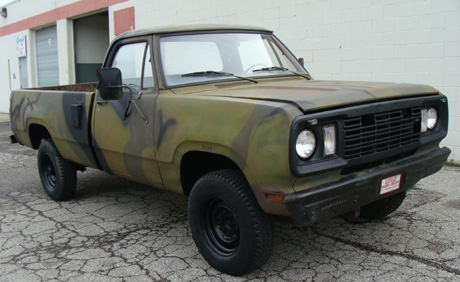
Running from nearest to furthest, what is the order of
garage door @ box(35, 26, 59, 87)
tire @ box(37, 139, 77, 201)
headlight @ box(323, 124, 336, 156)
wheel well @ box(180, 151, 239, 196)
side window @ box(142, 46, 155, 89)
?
headlight @ box(323, 124, 336, 156), wheel well @ box(180, 151, 239, 196), side window @ box(142, 46, 155, 89), tire @ box(37, 139, 77, 201), garage door @ box(35, 26, 59, 87)

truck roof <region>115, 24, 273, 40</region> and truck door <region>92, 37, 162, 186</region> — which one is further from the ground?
truck roof <region>115, 24, 273, 40</region>

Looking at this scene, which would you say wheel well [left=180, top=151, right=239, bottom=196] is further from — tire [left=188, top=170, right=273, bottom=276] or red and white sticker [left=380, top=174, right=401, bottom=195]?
red and white sticker [left=380, top=174, right=401, bottom=195]

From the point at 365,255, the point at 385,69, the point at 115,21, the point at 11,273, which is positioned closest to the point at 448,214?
the point at 365,255

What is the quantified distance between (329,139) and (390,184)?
642 mm

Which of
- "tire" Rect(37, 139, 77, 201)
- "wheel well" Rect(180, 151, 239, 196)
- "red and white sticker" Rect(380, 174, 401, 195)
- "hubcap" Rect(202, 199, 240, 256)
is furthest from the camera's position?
"tire" Rect(37, 139, 77, 201)

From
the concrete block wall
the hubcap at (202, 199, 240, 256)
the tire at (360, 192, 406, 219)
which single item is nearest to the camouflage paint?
the hubcap at (202, 199, 240, 256)

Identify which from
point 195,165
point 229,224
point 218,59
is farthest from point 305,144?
point 218,59

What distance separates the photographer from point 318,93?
3.12 meters

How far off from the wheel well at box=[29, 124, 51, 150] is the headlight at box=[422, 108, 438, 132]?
4294 millimetres

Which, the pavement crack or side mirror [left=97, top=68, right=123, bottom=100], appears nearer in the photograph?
the pavement crack

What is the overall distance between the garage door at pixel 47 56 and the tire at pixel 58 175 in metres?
13.0

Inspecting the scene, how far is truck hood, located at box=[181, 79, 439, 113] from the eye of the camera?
2920 millimetres

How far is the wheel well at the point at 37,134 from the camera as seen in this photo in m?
5.72

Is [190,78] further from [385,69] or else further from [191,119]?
[385,69]
